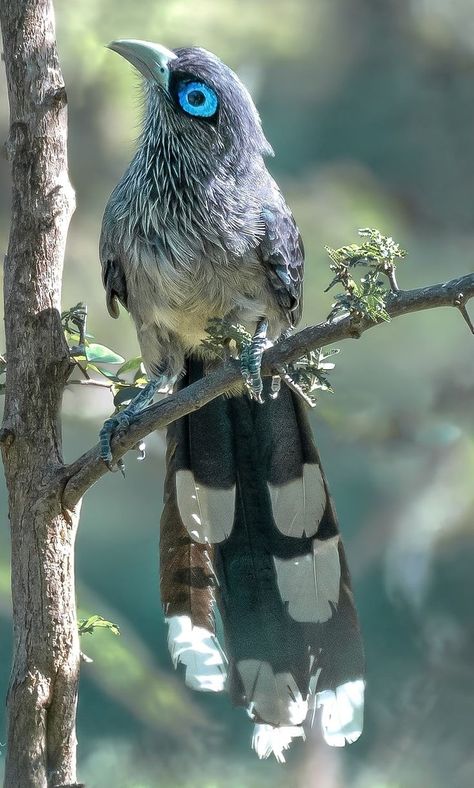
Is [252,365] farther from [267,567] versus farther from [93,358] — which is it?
[267,567]

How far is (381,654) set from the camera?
244cm

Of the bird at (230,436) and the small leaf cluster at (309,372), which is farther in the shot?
the bird at (230,436)

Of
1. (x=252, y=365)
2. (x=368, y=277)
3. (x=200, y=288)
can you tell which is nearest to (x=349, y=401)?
(x=200, y=288)

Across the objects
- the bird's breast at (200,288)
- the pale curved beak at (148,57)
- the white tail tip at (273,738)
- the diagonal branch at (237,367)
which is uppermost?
the pale curved beak at (148,57)

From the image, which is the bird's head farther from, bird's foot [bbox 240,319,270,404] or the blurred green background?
the blurred green background

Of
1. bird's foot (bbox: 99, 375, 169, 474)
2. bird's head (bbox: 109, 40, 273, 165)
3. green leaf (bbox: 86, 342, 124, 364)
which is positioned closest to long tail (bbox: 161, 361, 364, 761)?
bird's foot (bbox: 99, 375, 169, 474)

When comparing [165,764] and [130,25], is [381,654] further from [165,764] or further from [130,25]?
[130,25]

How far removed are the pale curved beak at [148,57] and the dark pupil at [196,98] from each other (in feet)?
0.17

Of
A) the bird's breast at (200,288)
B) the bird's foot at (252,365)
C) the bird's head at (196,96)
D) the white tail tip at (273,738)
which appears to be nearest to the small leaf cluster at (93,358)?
the bird's breast at (200,288)

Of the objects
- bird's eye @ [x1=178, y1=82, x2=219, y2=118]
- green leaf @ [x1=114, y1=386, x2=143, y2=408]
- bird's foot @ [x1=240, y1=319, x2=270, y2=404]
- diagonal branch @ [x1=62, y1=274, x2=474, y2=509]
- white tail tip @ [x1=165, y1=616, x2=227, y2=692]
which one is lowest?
white tail tip @ [x1=165, y1=616, x2=227, y2=692]

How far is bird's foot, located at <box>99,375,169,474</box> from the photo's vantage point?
1.54m

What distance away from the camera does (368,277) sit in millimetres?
1353

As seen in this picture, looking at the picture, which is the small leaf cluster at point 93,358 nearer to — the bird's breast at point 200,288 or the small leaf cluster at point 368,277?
the bird's breast at point 200,288

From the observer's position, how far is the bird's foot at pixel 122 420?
A: 1.54 metres
